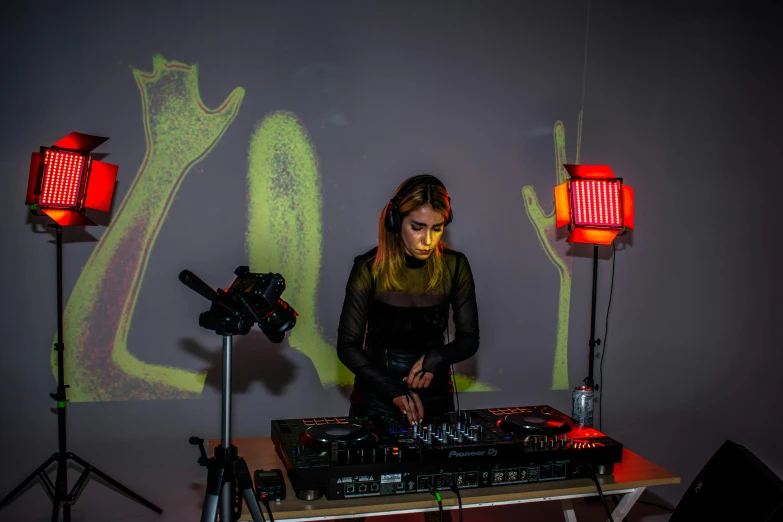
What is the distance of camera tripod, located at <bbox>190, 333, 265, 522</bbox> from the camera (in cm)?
169

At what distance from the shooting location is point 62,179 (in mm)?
3070

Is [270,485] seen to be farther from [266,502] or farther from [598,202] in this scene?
[598,202]

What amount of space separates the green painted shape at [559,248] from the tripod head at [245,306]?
2659mm


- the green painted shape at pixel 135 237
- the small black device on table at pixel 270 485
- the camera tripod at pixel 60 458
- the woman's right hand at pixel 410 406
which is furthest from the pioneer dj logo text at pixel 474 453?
the green painted shape at pixel 135 237

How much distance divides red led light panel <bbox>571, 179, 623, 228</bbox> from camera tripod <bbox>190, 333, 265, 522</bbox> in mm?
2304

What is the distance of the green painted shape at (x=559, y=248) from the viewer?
13.8 ft

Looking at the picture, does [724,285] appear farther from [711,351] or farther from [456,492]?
[456,492]

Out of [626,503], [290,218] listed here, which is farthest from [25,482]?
[626,503]

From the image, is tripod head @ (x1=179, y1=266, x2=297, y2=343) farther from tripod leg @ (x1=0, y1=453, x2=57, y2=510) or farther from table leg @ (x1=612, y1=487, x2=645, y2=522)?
tripod leg @ (x1=0, y1=453, x2=57, y2=510)

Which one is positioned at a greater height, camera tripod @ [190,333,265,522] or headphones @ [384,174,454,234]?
headphones @ [384,174,454,234]

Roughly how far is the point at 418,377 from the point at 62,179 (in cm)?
177

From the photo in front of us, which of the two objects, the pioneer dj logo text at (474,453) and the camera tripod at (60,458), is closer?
the pioneer dj logo text at (474,453)

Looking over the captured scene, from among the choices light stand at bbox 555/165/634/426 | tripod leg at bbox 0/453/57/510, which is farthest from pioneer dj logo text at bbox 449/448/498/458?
tripod leg at bbox 0/453/57/510

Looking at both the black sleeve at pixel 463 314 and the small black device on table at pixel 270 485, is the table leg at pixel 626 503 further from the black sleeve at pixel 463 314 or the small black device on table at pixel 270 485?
the small black device on table at pixel 270 485
